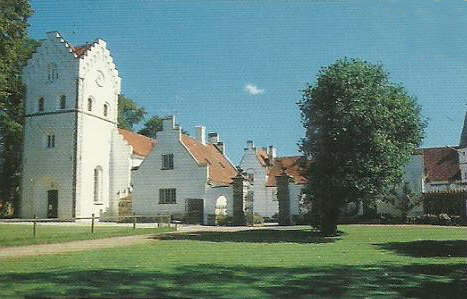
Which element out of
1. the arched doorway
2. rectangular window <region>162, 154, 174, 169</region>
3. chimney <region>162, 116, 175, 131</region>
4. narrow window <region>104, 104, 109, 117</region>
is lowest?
the arched doorway

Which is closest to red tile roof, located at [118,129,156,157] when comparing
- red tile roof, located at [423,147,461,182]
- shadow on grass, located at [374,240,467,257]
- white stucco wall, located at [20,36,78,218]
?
white stucco wall, located at [20,36,78,218]

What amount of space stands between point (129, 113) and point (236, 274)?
51870 mm

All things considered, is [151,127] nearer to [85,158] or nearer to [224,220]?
[85,158]

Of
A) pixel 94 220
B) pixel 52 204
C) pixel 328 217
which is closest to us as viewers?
pixel 328 217

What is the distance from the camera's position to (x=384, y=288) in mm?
8773

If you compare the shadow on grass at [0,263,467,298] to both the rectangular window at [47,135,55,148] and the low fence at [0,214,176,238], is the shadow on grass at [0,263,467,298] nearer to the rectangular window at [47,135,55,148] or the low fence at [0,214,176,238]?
the low fence at [0,214,176,238]

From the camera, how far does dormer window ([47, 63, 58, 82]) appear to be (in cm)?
4169

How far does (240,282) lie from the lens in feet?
29.6

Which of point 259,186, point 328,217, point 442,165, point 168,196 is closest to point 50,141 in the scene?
point 168,196

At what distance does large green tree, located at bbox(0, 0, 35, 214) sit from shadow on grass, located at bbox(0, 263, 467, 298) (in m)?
23.6

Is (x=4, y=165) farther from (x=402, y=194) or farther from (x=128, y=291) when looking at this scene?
(x=128, y=291)

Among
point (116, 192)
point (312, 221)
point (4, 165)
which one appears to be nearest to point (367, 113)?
point (312, 221)

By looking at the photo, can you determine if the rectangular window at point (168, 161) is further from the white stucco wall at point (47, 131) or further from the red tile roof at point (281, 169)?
the red tile roof at point (281, 169)

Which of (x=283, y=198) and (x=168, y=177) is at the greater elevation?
(x=168, y=177)
